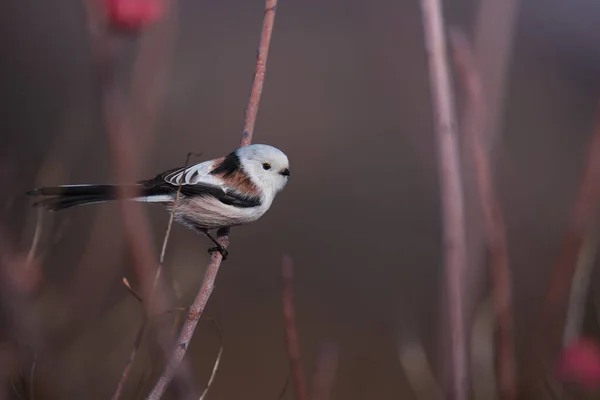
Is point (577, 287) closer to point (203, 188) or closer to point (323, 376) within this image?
point (323, 376)

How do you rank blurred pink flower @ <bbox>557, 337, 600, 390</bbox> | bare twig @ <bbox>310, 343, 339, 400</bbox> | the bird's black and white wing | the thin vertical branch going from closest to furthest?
1. the thin vertical branch
2. bare twig @ <bbox>310, 343, 339, 400</bbox>
3. blurred pink flower @ <bbox>557, 337, 600, 390</bbox>
4. the bird's black and white wing

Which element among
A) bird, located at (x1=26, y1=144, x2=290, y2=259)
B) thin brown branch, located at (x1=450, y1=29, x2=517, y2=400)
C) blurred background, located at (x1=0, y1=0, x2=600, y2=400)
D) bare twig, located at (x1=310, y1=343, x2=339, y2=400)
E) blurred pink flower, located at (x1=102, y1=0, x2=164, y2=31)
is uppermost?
blurred pink flower, located at (x1=102, y1=0, x2=164, y2=31)

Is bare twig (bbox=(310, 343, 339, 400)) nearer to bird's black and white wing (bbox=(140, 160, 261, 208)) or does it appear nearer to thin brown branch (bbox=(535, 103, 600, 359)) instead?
thin brown branch (bbox=(535, 103, 600, 359))

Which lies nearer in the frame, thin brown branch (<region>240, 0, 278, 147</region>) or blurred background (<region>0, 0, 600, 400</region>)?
thin brown branch (<region>240, 0, 278, 147</region>)

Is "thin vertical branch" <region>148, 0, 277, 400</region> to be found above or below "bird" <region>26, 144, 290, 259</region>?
above

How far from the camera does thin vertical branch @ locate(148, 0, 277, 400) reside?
775 millimetres

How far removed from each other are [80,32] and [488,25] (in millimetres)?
3970

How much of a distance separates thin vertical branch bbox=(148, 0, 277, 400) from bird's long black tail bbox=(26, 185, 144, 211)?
186 millimetres

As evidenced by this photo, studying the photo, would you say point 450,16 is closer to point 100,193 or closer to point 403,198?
point 403,198

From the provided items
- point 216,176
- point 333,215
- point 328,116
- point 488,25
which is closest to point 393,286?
point 333,215

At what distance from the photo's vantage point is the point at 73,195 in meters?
1.15

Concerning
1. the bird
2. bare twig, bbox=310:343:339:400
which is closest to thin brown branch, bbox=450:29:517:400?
bare twig, bbox=310:343:339:400

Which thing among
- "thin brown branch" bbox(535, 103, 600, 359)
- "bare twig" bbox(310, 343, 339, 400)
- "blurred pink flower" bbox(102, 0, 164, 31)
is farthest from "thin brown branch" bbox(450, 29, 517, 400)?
"blurred pink flower" bbox(102, 0, 164, 31)

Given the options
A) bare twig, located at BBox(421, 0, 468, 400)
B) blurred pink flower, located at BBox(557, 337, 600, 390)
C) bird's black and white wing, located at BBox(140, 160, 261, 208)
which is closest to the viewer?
bare twig, located at BBox(421, 0, 468, 400)
